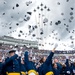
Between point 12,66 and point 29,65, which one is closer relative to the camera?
point 12,66

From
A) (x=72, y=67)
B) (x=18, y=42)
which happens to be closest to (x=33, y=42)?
(x=18, y=42)

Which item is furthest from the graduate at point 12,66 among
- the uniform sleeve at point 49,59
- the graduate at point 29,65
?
the graduate at point 29,65

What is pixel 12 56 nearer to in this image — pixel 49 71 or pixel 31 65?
pixel 49 71

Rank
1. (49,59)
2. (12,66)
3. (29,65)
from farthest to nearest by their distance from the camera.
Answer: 1. (29,65)
2. (12,66)
3. (49,59)

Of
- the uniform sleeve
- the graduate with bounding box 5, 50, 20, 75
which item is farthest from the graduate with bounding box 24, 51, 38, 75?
the uniform sleeve

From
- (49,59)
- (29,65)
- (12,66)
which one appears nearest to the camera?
(49,59)

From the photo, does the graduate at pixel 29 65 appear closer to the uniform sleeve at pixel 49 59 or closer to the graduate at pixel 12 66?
the graduate at pixel 12 66

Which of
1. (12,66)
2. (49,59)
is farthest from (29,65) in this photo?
(49,59)

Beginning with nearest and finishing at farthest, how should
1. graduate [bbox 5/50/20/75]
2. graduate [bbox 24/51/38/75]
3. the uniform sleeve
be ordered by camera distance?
1. the uniform sleeve
2. graduate [bbox 5/50/20/75]
3. graduate [bbox 24/51/38/75]

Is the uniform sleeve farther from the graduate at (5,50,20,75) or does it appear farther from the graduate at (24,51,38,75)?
the graduate at (24,51,38,75)

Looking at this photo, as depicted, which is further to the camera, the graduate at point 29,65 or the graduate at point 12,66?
the graduate at point 29,65

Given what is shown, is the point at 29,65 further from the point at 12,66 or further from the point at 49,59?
the point at 49,59

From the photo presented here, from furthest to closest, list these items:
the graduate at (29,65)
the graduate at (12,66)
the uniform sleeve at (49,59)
Answer: the graduate at (29,65)
the graduate at (12,66)
the uniform sleeve at (49,59)

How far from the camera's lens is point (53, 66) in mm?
11516
